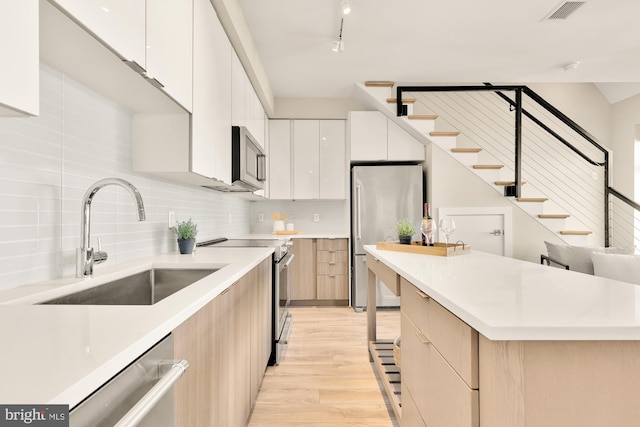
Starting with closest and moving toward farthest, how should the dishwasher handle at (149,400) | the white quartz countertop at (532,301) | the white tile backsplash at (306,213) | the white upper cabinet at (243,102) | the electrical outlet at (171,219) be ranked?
1. the dishwasher handle at (149,400)
2. the white quartz countertop at (532,301)
3. the electrical outlet at (171,219)
4. the white upper cabinet at (243,102)
5. the white tile backsplash at (306,213)

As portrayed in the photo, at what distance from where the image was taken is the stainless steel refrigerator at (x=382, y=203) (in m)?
4.25

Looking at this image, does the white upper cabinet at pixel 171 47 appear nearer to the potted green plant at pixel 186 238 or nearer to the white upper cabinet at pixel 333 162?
the potted green plant at pixel 186 238

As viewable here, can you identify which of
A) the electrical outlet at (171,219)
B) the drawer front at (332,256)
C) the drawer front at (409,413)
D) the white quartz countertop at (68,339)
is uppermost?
the electrical outlet at (171,219)

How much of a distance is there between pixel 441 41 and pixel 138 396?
3.56m

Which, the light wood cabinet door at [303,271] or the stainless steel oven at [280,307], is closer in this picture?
the stainless steel oven at [280,307]

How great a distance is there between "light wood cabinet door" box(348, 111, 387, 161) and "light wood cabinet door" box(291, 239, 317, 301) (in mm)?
1235

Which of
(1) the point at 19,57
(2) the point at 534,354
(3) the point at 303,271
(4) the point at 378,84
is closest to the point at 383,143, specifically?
(4) the point at 378,84

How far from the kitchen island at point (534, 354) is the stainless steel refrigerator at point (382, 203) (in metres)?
3.04

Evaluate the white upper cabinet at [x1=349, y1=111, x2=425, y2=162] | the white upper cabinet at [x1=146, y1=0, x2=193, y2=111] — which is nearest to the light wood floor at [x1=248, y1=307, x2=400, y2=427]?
A: the white upper cabinet at [x1=146, y1=0, x2=193, y2=111]

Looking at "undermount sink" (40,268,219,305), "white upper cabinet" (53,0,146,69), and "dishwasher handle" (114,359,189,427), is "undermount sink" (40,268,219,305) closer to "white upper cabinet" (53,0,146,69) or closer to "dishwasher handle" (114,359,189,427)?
"dishwasher handle" (114,359,189,427)

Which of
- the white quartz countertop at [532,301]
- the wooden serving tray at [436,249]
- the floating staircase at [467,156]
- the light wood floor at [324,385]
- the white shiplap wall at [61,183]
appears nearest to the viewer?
the white quartz countertop at [532,301]

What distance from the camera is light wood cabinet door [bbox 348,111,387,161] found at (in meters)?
4.39

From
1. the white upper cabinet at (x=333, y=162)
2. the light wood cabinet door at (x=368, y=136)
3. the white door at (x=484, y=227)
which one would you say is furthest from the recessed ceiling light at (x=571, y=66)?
the white upper cabinet at (x=333, y=162)

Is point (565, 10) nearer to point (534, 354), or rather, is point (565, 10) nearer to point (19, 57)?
point (534, 354)
